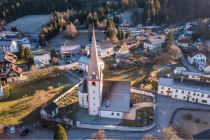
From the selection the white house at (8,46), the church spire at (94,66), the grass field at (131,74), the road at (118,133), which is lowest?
the road at (118,133)

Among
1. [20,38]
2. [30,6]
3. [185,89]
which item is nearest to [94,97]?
[185,89]

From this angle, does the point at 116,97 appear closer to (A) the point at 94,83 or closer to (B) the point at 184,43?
(A) the point at 94,83

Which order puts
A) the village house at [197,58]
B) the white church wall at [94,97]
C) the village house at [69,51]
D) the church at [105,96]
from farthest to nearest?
the village house at [69,51]
the village house at [197,58]
the church at [105,96]
the white church wall at [94,97]

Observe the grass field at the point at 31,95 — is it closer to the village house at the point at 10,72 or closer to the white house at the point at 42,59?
the village house at the point at 10,72

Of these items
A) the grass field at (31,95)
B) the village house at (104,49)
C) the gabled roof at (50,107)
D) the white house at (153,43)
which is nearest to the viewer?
the gabled roof at (50,107)

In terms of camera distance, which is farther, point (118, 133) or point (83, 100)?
point (83, 100)

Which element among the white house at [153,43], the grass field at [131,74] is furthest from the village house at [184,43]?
the grass field at [131,74]
